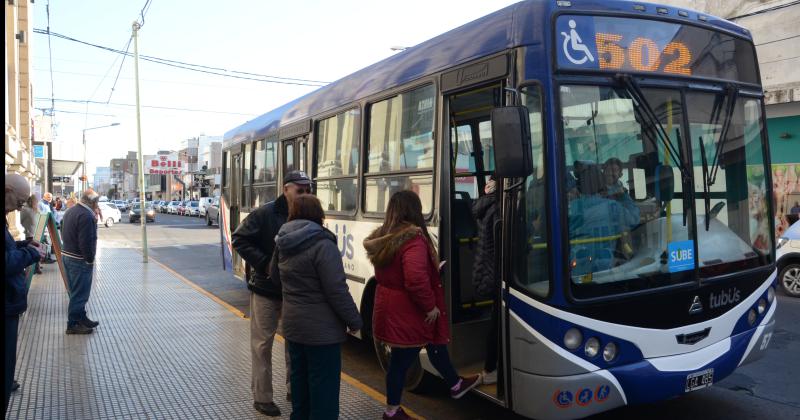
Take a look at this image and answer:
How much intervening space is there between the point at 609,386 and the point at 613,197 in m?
1.22

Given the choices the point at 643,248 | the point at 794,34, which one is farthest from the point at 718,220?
the point at 794,34

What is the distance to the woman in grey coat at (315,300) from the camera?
390 cm

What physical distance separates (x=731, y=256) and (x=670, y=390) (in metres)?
1.18

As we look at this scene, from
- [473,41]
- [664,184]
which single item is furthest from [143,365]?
[664,184]

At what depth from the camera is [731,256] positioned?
4.55 meters

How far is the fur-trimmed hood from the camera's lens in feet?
Result: 14.2

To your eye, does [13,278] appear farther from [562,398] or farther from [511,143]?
[562,398]

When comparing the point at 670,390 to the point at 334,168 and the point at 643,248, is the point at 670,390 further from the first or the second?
the point at 334,168

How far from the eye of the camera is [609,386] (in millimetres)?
3926

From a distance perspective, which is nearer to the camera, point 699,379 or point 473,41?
point 699,379

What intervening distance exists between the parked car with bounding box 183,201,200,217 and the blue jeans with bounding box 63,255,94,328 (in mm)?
44341

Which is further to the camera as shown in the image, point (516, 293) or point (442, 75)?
point (442, 75)

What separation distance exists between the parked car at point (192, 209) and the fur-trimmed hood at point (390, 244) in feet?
160

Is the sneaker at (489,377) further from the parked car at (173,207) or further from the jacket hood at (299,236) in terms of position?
the parked car at (173,207)
